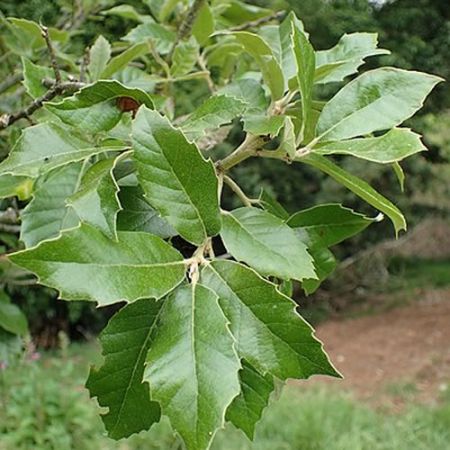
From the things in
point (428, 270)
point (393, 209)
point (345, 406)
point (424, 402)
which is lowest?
point (428, 270)

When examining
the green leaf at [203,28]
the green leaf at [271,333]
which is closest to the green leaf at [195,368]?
the green leaf at [271,333]

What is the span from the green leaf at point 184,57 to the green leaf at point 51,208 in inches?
11.3

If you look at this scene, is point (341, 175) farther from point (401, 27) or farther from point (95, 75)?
point (401, 27)

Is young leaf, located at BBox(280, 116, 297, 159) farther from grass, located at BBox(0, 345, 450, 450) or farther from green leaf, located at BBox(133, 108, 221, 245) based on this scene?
grass, located at BBox(0, 345, 450, 450)

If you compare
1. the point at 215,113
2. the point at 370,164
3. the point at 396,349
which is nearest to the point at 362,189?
the point at 215,113

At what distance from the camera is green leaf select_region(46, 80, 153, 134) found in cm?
62

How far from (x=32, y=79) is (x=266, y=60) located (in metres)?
0.27

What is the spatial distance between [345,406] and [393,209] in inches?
176

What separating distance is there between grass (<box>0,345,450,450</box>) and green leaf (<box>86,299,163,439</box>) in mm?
3114

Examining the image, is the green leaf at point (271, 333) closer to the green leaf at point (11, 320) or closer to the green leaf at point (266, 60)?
the green leaf at point (266, 60)

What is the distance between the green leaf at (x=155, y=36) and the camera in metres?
1.11

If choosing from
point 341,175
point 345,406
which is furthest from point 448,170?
point 341,175

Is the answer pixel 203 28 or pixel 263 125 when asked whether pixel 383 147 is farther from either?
pixel 203 28

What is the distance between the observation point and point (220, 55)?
3.83 feet
